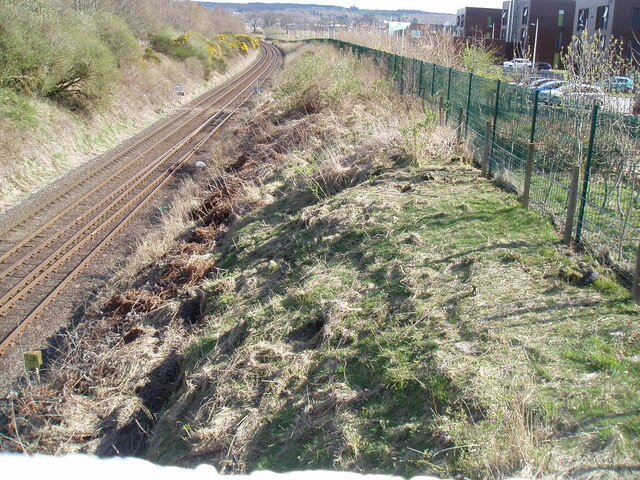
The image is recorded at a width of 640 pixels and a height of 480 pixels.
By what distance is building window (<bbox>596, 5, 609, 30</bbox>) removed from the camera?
61812 millimetres

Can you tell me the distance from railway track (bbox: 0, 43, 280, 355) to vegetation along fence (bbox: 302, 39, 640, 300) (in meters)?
8.53

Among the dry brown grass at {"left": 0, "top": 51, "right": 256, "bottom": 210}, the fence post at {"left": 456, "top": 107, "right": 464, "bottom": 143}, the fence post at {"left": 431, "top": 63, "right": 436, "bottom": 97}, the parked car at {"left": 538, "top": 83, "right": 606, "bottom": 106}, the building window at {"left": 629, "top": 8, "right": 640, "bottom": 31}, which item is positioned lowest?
the dry brown grass at {"left": 0, "top": 51, "right": 256, "bottom": 210}

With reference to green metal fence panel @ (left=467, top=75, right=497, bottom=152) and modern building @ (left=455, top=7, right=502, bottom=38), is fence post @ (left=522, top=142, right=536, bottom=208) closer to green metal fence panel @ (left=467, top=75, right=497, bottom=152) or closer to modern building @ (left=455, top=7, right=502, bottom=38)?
green metal fence panel @ (left=467, top=75, right=497, bottom=152)

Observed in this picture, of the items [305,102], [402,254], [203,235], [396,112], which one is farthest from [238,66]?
[402,254]

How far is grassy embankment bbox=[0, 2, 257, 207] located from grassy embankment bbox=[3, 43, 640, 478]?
34.7ft

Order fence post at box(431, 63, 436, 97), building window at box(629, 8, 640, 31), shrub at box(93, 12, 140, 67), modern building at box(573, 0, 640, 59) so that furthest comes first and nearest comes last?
building window at box(629, 8, 640, 31), modern building at box(573, 0, 640, 59), shrub at box(93, 12, 140, 67), fence post at box(431, 63, 436, 97)

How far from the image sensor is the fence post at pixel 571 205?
7.45m

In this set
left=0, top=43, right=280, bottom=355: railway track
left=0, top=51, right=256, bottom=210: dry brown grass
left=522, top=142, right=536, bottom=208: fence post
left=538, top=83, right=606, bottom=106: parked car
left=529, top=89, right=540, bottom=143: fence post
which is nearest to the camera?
left=522, top=142, right=536, bottom=208: fence post

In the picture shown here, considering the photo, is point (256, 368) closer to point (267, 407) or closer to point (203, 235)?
point (267, 407)

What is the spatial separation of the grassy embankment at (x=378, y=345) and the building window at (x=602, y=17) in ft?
196

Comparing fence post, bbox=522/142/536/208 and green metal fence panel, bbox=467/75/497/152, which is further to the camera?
green metal fence panel, bbox=467/75/497/152

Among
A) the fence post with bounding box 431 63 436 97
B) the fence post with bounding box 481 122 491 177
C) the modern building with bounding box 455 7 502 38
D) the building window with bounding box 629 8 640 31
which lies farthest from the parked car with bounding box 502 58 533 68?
the modern building with bounding box 455 7 502 38

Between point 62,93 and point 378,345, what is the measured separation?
25.1m

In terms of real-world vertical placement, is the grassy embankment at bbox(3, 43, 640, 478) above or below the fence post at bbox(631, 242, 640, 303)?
below
